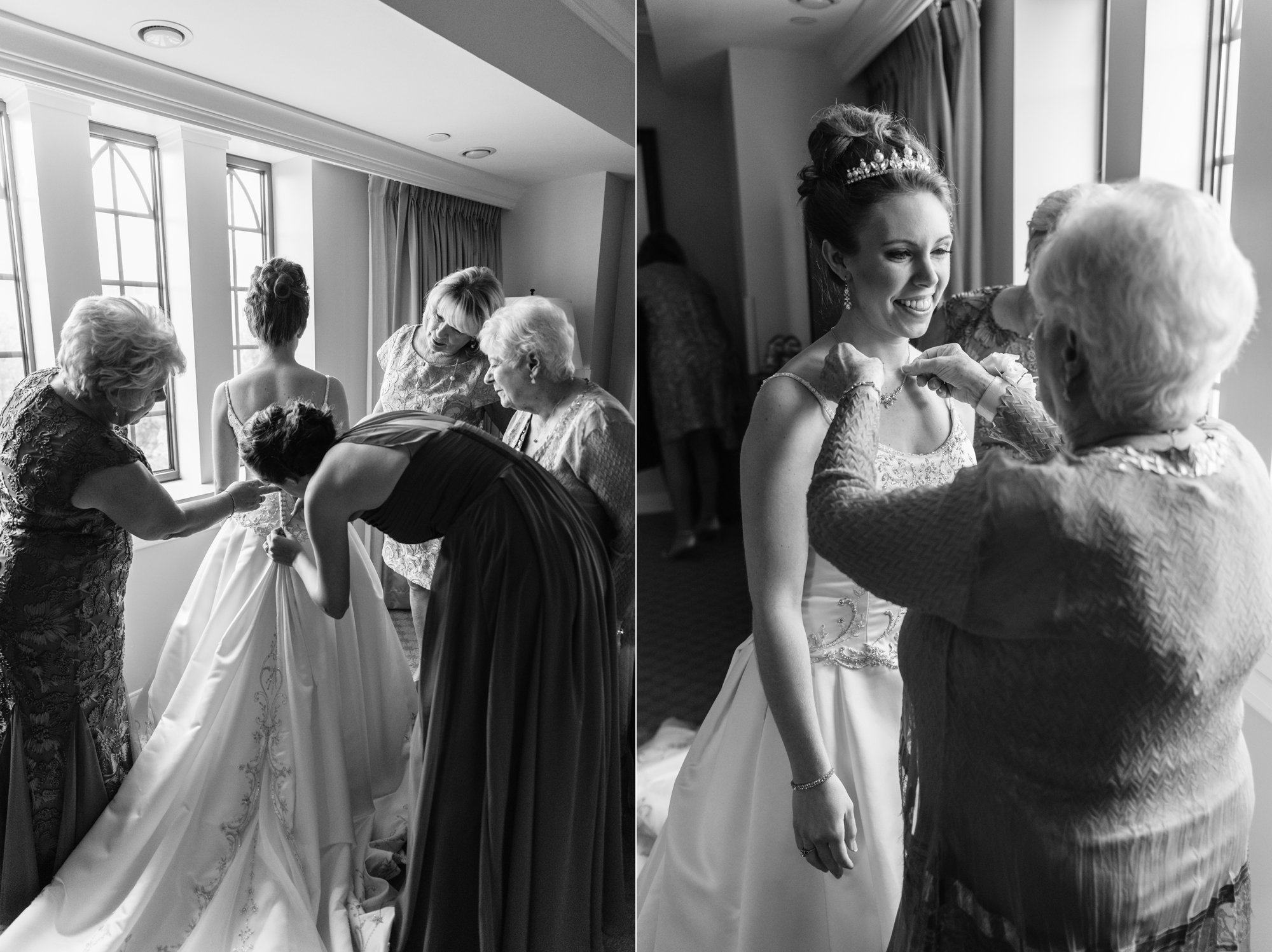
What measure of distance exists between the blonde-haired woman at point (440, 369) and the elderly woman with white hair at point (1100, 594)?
1.35 feet

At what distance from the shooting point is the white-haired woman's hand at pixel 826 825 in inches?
39.3

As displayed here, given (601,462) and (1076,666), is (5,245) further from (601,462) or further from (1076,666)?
(1076,666)

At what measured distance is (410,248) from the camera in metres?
0.96

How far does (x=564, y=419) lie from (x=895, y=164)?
48 cm

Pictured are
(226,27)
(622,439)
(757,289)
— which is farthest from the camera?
(622,439)

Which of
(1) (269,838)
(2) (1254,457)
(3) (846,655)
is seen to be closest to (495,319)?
(3) (846,655)

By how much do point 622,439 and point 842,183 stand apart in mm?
396

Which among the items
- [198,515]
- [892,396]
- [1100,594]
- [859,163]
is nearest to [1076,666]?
[1100,594]

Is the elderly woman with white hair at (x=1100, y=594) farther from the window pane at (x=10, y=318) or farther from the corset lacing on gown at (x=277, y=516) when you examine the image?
the window pane at (x=10, y=318)

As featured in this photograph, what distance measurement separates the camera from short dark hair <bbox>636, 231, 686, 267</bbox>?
990 millimetres

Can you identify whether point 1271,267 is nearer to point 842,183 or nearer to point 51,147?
point 842,183

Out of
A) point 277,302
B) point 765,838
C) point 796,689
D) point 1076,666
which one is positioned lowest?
point 765,838

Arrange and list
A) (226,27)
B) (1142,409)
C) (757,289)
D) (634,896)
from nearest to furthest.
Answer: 1. (1142,409)
2. (226,27)
3. (757,289)
4. (634,896)

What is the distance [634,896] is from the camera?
1.17 metres
